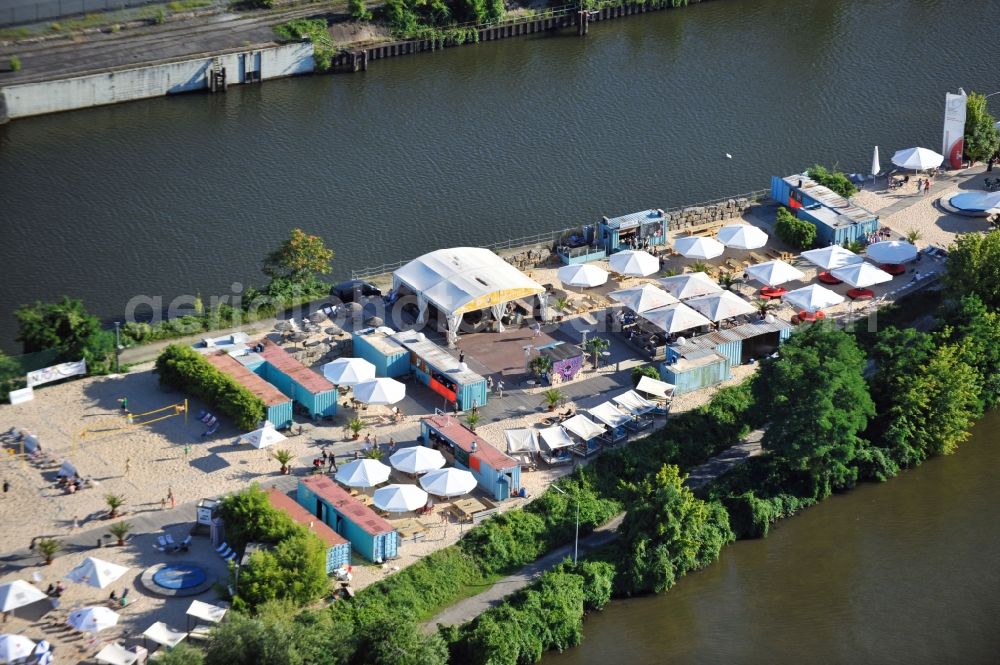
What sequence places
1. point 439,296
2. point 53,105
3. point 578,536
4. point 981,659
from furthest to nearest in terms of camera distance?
point 53,105 → point 439,296 → point 578,536 → point 981,659

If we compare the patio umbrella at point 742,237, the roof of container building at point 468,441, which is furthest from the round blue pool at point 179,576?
the patio umbrella at point 742,237

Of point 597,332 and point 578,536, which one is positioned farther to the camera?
point 597,332

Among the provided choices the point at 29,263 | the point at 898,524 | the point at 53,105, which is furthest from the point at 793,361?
the point at 53,105

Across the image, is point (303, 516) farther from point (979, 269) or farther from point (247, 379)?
point (979, 269)

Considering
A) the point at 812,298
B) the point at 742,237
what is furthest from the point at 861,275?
the point at 742,237

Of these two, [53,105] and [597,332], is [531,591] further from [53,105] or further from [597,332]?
[53,105]

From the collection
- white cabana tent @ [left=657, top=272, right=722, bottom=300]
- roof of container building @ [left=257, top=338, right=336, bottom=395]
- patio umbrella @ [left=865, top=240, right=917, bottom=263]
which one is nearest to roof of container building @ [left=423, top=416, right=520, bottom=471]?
roof of container building @ [left=257, top=338, right=336, bottom=395]
